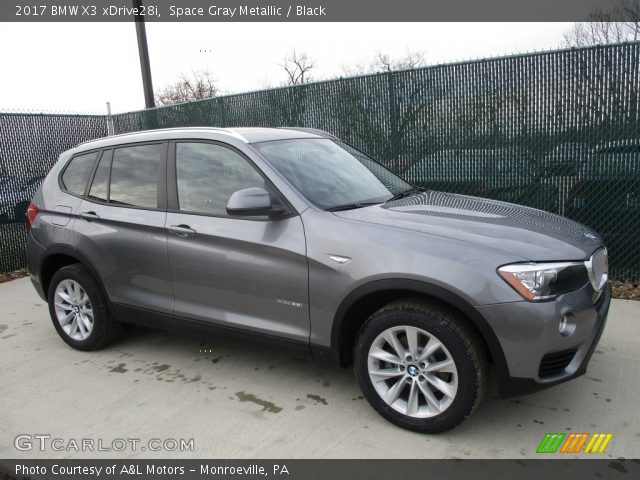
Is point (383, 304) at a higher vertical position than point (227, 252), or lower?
lower

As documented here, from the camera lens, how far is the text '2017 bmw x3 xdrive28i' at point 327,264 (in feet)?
8.96

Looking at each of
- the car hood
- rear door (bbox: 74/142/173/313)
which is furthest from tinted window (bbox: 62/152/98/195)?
the car hood

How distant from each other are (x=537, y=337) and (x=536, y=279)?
0.29 meters

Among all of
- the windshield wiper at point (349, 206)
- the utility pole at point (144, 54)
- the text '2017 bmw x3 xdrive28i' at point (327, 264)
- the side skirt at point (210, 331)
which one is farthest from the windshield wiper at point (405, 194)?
the utility pole at point (144, 54)

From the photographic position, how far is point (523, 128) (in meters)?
5.75

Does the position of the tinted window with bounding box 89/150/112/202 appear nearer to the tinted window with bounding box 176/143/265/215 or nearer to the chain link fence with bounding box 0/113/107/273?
the tinted window with bounding box 176/143/265/215

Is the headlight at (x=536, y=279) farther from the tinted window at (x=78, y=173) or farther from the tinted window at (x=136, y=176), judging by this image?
the tinted window at (x=78, y=173)

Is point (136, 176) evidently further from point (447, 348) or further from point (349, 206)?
point (447, 348)

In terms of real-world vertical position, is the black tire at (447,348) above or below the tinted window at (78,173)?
below

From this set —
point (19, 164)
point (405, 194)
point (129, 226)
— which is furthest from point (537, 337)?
point (19, 164)

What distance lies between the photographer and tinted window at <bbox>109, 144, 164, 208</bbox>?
12.9 feet

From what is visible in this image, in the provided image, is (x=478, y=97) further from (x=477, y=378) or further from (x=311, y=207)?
(x=477, y=378)

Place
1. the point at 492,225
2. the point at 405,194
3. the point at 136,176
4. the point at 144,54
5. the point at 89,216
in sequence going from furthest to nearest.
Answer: the point at 144,54 → the point at 89,216 → the point at 136,176 → the point at 405,194 → the point at 492,225

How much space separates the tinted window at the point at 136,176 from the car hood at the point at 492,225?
1.56 metres
